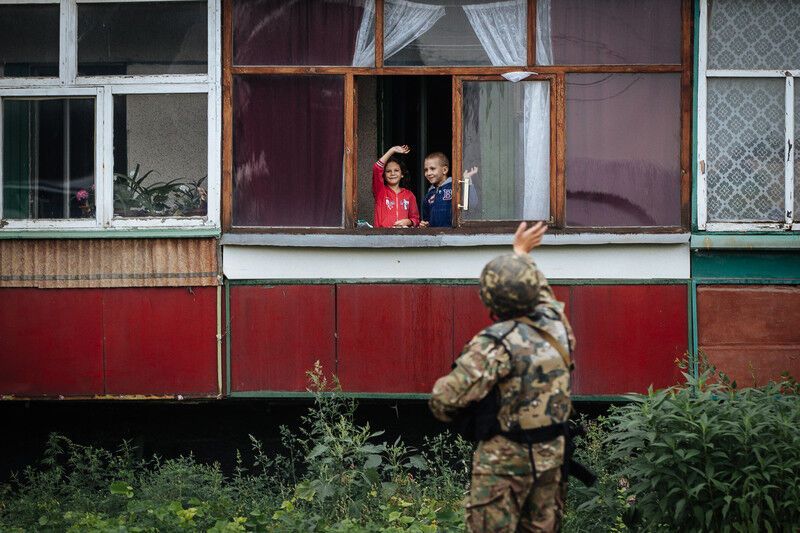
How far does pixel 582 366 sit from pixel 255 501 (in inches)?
99.1

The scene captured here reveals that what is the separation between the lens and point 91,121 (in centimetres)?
791

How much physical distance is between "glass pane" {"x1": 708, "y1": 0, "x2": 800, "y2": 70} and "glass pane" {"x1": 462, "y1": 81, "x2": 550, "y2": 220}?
131 centimetres

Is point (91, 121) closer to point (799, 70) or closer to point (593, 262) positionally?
point (593, 262)

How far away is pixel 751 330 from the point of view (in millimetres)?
7578

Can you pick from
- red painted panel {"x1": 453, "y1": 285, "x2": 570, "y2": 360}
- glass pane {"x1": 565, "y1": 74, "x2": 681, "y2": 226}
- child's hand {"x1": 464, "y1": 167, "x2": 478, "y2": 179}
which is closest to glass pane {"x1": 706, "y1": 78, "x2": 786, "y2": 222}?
glass pane {"x1": 565, "y1": 74, "x2": 681, "y2": 226}

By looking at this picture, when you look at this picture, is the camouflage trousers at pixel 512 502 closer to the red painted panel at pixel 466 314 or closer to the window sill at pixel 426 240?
the red painted panel at pixel 466 314

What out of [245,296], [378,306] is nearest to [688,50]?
[378,306]

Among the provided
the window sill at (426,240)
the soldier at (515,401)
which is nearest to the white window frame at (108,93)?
the window sill at (426,240)

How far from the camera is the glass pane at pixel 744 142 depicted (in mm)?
7680

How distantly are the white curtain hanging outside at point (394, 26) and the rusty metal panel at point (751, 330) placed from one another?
2.82 m

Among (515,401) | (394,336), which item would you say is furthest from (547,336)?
(394,336)

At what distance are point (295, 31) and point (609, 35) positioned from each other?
2.33 meters

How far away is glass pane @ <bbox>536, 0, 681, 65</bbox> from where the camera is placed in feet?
25.3

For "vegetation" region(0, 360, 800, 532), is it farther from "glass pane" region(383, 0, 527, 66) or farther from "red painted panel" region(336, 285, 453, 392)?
"glass pane" region(383, 0, 527, 66)
